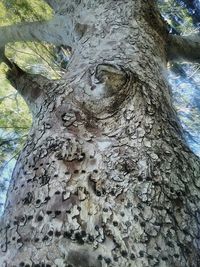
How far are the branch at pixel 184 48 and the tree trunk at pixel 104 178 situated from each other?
2.46 feet

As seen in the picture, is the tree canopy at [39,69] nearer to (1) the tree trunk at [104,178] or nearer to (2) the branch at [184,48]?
(2) the branch at [184,48]

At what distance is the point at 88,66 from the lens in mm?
1383

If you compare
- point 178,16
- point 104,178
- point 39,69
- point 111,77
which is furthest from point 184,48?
point 178,16

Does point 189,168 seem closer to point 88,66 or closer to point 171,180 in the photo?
point 171,180

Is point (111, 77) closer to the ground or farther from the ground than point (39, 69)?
farther from the ground

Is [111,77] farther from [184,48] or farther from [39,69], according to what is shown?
[39,69]

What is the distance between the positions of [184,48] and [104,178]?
4.83 ft

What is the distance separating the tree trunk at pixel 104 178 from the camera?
874 mm

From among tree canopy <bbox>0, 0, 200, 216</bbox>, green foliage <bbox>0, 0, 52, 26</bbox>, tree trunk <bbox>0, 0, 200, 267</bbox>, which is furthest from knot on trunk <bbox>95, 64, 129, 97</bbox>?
green foliage <bbox>0, 0, 52, 26</bbox>

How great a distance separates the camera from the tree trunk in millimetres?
874

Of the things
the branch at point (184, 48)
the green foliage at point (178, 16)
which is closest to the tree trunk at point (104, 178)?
the branch at point (184, 48)

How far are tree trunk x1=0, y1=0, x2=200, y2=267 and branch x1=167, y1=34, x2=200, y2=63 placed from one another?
751 millimetres

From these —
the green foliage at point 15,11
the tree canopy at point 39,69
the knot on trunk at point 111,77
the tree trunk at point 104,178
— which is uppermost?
the knot on trunk at point 111,77

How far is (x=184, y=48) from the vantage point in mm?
2242
